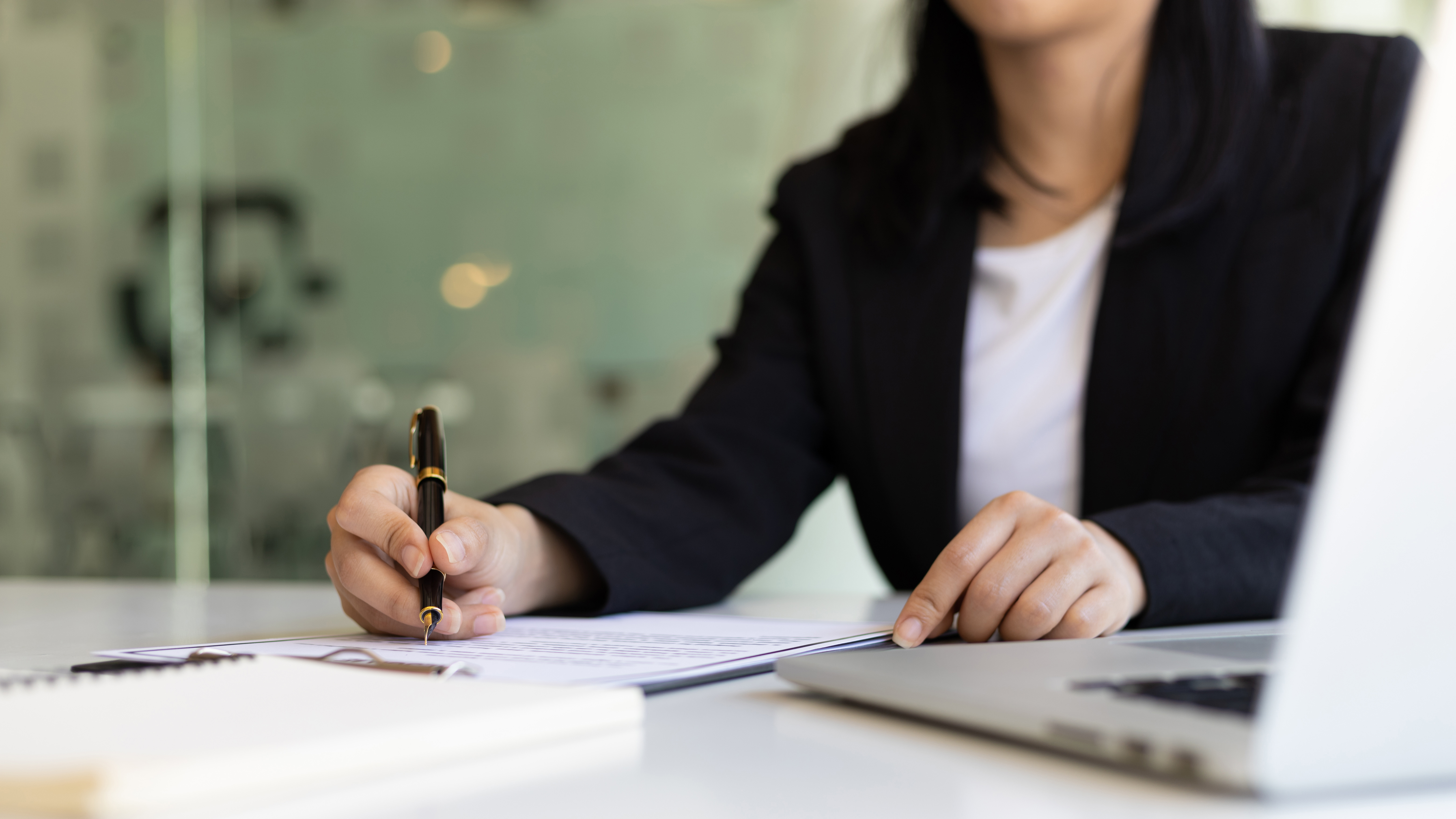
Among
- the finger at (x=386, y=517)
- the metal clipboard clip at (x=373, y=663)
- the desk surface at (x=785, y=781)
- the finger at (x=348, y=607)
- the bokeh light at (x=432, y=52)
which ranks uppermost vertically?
the bokeh light at (x=432, y=52)

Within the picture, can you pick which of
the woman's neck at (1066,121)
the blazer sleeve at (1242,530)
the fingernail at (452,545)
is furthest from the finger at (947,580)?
the woman's neck at (1066,121)

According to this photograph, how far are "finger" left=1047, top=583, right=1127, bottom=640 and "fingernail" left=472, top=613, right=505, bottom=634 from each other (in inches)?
10.3

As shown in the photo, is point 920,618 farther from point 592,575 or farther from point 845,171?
point 845,171

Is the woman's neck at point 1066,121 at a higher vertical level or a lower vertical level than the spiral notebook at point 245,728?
higher

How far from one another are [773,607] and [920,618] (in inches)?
11.6

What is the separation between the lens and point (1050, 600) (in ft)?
1.76

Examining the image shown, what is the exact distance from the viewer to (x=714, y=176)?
2.47 meters

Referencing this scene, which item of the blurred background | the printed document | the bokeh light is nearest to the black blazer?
the printed document

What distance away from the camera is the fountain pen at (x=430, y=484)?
575mm

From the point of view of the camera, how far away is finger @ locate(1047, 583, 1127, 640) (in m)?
0.55

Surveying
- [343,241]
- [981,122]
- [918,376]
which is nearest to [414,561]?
[918,376]

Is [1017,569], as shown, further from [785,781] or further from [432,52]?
[432,52]

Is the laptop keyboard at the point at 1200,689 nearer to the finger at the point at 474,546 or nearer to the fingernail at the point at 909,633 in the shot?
the fingernail at the point at 909,633

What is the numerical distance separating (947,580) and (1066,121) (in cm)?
65
